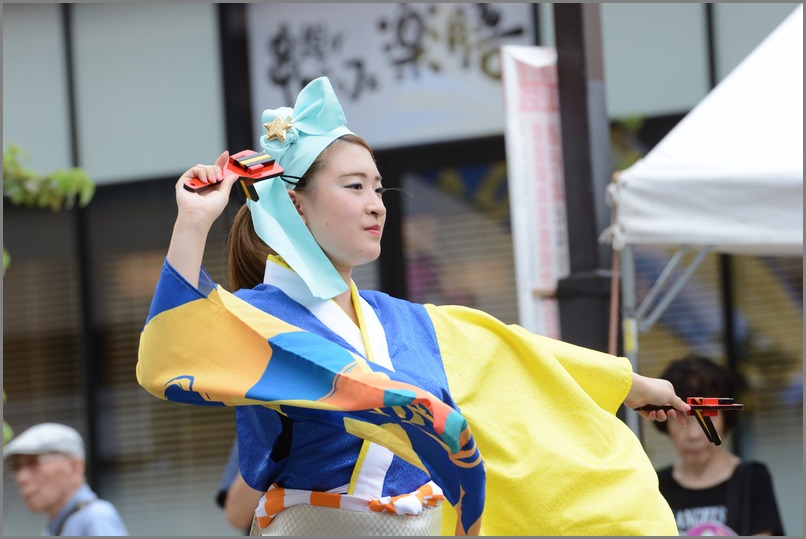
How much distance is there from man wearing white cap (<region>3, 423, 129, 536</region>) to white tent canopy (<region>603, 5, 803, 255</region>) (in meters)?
2.10

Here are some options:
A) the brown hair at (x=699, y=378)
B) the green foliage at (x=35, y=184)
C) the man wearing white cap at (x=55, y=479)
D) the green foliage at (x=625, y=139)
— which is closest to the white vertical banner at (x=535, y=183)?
the brown hair at (x=699, y=378)

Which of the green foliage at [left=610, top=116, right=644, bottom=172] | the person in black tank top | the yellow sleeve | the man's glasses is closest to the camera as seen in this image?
the yellow sleeve

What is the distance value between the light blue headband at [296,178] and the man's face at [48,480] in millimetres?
2530

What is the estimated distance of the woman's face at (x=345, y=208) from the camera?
2494 mm

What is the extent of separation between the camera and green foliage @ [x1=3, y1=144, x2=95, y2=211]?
4.48m

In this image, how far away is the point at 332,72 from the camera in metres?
6.99

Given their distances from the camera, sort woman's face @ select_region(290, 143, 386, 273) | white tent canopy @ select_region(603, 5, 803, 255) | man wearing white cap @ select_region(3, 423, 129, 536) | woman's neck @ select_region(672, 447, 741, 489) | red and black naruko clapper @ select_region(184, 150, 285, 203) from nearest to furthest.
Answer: red and black naruko clapper @ select_region(184, 150, 285, 203), woman's face @ select_region(290, 143, 386, 273), white tent canopy @ select_region(603, 5, 803, 255), woman's neck @ select_region(672, 447, 741, 489), man wearing white cap @ select_region(3, 423, 129, 536)

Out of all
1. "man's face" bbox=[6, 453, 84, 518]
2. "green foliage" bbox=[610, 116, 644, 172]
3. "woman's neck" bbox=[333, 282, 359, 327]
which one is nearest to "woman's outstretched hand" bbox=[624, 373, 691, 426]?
"woman's neck" bbox=[333, 282, 359, 327]

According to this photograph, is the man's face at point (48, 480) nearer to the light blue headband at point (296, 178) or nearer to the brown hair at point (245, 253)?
the brown hair at point (245, 253)

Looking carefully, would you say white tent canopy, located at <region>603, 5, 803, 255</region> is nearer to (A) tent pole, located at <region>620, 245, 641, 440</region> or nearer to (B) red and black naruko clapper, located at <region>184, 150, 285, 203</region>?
(A) tent pole, located at <region>620, 245, 641, 440</region>

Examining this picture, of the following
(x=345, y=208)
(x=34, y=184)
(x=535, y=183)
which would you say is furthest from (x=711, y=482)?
(x=34, y=184)

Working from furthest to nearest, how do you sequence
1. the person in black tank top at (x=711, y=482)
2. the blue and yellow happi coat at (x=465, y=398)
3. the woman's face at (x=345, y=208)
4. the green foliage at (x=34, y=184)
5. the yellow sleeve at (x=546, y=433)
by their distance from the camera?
the green foliage at (x=34, y=184) < the person in black tank top at (x=711, y=482) < the yellow sleeve at (x=546, y=433) < the woman's face at (x=345, y=208) < the blue and yellow happi coat at (x=465, y=398)

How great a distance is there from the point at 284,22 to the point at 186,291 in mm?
5037

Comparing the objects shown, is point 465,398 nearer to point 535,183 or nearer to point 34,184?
point 535,183
